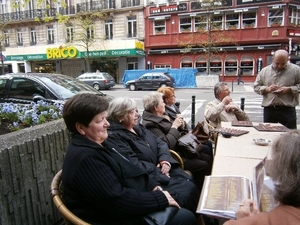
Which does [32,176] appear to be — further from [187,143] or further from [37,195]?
[187,143]

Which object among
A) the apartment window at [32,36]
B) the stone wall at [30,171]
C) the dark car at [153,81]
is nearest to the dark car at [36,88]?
the stone wall at [30,171]

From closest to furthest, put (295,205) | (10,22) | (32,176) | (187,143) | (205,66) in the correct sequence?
(295,205) < (32,176) < (187,143) < (205,66) < (10,22)

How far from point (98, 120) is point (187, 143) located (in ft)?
5.39

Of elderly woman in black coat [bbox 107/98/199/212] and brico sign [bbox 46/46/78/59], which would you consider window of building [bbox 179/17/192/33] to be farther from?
elderly woman in black coat [bbox 107/98/199/212]

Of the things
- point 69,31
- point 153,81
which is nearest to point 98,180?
point 153,81

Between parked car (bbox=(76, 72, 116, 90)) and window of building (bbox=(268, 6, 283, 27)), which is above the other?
window of building (bbox=(268, 6, 283, 27))

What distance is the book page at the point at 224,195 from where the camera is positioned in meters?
1.62

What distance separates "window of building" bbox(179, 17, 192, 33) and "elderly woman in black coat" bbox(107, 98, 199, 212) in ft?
84.8

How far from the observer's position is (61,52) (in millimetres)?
29484

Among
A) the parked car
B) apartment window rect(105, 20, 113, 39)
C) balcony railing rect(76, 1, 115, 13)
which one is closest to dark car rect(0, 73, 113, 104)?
the parked car

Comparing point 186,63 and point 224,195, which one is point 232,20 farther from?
point 224,195

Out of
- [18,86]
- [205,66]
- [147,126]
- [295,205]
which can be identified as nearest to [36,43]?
[205,66]

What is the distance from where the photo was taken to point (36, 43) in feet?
107

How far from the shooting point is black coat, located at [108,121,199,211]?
2412 mm
